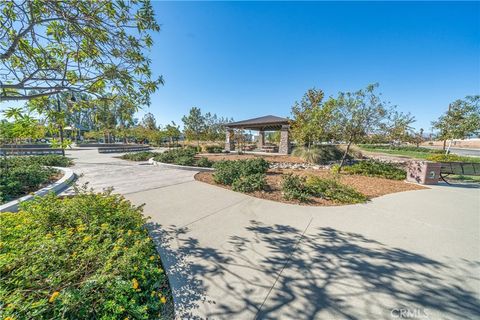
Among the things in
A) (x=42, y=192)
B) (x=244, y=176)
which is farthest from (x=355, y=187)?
(x=42, y=192)

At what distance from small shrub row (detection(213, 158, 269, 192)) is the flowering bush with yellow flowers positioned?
4.06m

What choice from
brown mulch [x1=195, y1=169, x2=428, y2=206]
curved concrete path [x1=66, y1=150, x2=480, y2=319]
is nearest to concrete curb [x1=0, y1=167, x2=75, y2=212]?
curved concrete path [x1=66, y1=150, x2=480, y2=319]

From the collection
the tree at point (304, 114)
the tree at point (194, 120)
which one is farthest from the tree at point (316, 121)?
the tree at point (194, 120)

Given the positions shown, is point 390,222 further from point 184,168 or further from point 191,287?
point 184,168

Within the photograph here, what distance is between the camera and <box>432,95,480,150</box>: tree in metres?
14.3

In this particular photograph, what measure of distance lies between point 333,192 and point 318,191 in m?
0.45

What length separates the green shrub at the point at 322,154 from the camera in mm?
14350

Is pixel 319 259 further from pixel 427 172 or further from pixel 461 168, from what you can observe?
pixel 461 168

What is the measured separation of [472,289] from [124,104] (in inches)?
248

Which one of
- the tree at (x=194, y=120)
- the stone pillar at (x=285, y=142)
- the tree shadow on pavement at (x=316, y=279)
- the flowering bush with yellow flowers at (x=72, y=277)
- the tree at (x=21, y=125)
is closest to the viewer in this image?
the flowering bush with yellow flowers at (x=72, y=277)

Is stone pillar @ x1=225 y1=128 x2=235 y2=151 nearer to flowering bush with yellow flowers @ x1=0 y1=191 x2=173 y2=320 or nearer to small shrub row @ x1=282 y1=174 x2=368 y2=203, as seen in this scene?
small shrub row @ x1=282 y1=174 x2=368 y2=203

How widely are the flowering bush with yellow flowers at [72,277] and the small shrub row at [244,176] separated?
406 centimetres

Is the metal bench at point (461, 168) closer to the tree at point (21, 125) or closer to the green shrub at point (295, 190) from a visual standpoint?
the green shrub at point (295, 190)

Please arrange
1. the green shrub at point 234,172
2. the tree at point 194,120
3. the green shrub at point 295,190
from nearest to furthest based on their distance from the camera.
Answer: the green shrub at point 295,190 < the green shrub at point 234,172 < the tree at point 194,120
